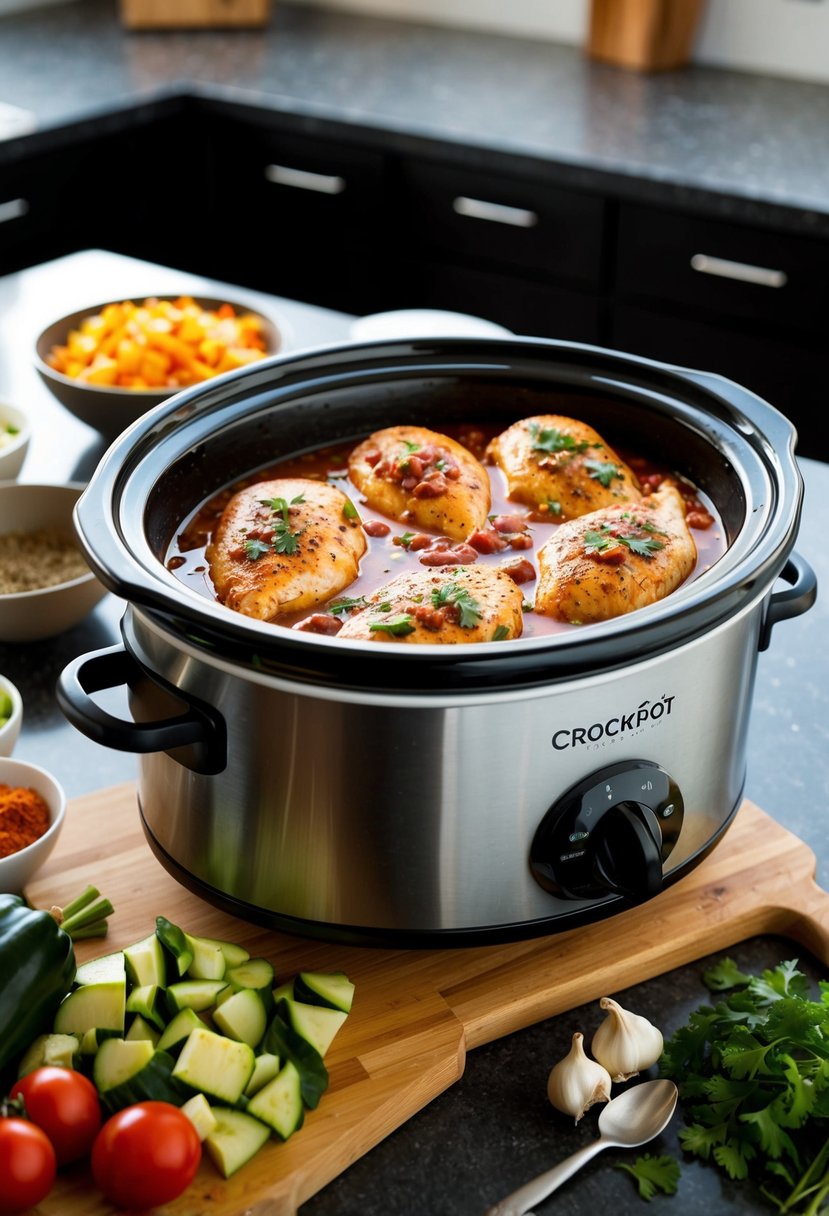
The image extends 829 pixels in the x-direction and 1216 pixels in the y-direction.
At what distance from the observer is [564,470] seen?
188cm

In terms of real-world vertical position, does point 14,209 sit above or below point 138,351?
below

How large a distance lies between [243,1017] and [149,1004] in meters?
0.10

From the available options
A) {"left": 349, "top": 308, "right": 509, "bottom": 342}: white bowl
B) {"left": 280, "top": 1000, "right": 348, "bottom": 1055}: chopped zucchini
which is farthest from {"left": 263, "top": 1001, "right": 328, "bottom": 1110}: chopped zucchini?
{"left": 349, "top": 308, "right": 509, "bottom": 342}: white bowl

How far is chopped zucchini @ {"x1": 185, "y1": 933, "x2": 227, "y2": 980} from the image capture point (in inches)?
57.6

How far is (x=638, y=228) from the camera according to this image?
3820 mm

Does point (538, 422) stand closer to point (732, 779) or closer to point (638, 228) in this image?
point (732, 779)

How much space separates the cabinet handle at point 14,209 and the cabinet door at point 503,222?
1155 millimetres

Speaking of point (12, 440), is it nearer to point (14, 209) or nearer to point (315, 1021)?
point (315, 1021)

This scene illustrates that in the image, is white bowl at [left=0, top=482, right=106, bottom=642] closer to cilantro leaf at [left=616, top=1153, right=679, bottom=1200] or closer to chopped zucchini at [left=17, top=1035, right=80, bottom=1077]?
chopped zucchini at [left=17, top=1035, right=80, bottom=1077]

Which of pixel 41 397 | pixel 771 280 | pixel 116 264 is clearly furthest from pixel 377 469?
pixel 771 280

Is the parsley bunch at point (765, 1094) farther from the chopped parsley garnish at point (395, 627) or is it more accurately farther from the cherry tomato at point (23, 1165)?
the cherry tomato at point (23, 1165)

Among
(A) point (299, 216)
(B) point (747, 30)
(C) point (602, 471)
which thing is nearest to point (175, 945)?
(C) point (602, 471)

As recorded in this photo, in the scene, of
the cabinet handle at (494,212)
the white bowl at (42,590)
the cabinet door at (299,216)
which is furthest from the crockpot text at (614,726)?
the cabinet door at (299,216)

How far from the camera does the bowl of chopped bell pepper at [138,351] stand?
253 cm
